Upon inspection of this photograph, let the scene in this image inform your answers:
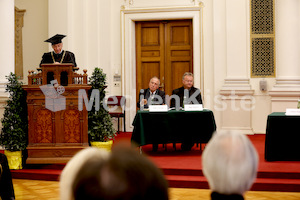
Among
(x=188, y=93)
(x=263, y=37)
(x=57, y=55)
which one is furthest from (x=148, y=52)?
(x=57, y=55)

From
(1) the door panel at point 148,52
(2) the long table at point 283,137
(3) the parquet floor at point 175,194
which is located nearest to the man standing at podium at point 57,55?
(3) the parquet floor at point 175,194

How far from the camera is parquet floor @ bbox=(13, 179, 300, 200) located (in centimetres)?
468

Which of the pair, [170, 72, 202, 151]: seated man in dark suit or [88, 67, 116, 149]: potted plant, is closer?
[88, 67, 116, 149]: potted plant

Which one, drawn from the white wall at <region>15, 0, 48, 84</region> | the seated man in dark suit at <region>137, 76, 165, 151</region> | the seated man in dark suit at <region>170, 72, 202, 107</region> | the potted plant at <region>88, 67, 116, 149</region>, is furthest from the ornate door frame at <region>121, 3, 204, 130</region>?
the potted plant at <region>88, 67, 116, 149</region>

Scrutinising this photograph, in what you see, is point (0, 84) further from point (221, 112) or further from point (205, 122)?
point (221, 112)

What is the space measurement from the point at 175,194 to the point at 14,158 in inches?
100.0

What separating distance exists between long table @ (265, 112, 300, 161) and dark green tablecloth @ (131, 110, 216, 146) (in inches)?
36.7

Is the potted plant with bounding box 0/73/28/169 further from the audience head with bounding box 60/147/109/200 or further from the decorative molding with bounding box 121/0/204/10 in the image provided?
the audience head with bounding box 60/147/109/200

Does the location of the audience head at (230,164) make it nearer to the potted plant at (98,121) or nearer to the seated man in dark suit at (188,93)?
the potted plant at (98,121)

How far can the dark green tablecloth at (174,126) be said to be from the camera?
6.23 meters

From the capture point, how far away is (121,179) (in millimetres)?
857

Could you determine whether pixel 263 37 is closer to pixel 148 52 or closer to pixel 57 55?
pixel 148 52

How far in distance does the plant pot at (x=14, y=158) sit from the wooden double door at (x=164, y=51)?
4.38 metres

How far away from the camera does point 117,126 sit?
9.62 m
